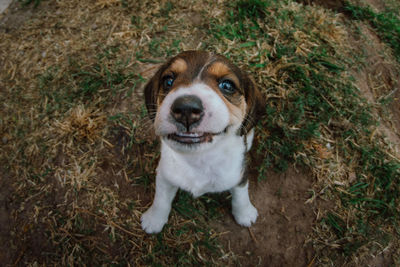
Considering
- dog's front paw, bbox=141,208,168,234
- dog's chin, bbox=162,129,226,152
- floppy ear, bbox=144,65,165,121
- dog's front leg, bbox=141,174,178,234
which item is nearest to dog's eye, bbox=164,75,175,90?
floppy ear, bbox=144,65,165,121

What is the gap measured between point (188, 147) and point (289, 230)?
2054 mm

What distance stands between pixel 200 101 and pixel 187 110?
128 millimetres

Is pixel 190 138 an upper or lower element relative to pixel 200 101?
lower

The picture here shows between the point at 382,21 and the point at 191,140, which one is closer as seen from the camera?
the point at 191,140

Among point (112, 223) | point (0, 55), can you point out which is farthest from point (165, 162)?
point (0, 55)

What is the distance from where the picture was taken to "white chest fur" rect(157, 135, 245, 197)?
2.52m

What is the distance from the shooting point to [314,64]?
4.10m

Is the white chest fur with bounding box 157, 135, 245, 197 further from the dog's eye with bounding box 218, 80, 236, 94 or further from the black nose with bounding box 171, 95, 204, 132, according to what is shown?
the black nose with bounding box 171, 95, 204, 132

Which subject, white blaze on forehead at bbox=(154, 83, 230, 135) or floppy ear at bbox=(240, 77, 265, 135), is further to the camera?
floppy ear at bbox=(240, 77, 265, 135)

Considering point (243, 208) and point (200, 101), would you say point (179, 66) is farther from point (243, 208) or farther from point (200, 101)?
point (243, 208)

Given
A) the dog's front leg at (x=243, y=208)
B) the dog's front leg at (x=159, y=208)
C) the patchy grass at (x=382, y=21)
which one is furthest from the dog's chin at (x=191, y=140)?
the patchy grass at (x=382, y=21)

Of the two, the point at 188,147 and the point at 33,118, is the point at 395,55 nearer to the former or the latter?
the point at 188,147

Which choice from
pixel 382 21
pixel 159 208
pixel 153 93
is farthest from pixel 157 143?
pixel 382 21

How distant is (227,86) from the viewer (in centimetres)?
244
